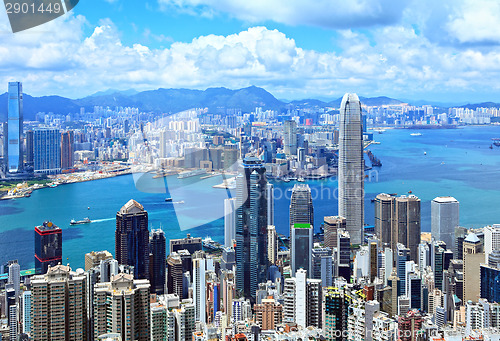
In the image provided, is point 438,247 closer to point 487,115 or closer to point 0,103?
point 0,103

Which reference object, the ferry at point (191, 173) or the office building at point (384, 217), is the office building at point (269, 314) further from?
the office building at point (384, 217)

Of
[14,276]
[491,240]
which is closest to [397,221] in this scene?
[491,240]

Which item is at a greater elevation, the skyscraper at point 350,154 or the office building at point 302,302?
the skyscraper at point 350,154

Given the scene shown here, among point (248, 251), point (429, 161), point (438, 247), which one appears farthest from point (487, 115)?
point (248, 251)

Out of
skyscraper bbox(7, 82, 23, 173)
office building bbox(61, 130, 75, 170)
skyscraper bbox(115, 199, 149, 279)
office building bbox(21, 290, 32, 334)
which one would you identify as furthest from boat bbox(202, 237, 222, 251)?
skyscraper bbox(7, 82, 23, 173)

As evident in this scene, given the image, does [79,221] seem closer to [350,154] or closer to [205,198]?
[350,154]

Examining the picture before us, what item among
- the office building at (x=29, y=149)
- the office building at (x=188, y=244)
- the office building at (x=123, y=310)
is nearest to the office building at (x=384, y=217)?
the office building at (x=188, y=244)

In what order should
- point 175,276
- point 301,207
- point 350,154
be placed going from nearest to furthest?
point 175,276, point 301,207, point 350,154
